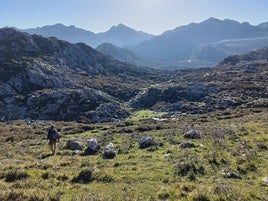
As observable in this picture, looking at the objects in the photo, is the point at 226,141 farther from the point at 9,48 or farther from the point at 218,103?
the point at 9,48

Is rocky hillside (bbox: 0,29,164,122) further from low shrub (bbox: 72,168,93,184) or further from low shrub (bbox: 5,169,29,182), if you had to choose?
low shrub (bbox: 72,168,93,184)

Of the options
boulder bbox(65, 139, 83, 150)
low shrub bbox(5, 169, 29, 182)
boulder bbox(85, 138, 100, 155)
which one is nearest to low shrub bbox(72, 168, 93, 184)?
low shrub bbox(5, 169, 29, 182)

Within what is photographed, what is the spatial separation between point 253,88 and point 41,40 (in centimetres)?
9667

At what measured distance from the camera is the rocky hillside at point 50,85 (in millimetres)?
87000

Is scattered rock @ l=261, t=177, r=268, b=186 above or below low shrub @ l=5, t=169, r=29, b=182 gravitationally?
below

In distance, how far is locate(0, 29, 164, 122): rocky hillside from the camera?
8700cm

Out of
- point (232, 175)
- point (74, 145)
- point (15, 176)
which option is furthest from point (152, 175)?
point (74, 145)

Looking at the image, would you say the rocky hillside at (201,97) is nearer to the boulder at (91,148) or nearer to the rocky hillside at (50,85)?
the rocky hillside at (50,85)

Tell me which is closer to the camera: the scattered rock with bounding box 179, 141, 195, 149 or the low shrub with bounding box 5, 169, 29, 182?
the low shrub with bounding box 5, 169, 29, 182

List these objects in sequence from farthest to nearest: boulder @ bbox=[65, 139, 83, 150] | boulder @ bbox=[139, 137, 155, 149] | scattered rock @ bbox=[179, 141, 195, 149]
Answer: boulder @ bbox=[65, 139, 83, 150] → boulder @ bbox=[139, 137, 155, 149] → scattered rock @ bbox=[179, 141, 195, 149]

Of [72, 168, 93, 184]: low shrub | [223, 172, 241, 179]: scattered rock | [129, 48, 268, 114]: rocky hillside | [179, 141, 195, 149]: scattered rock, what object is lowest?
[129, 48, 268, 114]: rocky hillside

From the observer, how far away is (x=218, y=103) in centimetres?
9269

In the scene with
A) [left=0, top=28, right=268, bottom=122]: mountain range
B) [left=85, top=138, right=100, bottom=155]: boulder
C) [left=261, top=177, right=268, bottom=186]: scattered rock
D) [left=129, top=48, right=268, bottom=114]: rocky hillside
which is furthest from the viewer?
[left=129, top=48, right=268, bottom=114]: rocky hillside

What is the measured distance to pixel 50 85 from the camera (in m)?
107
